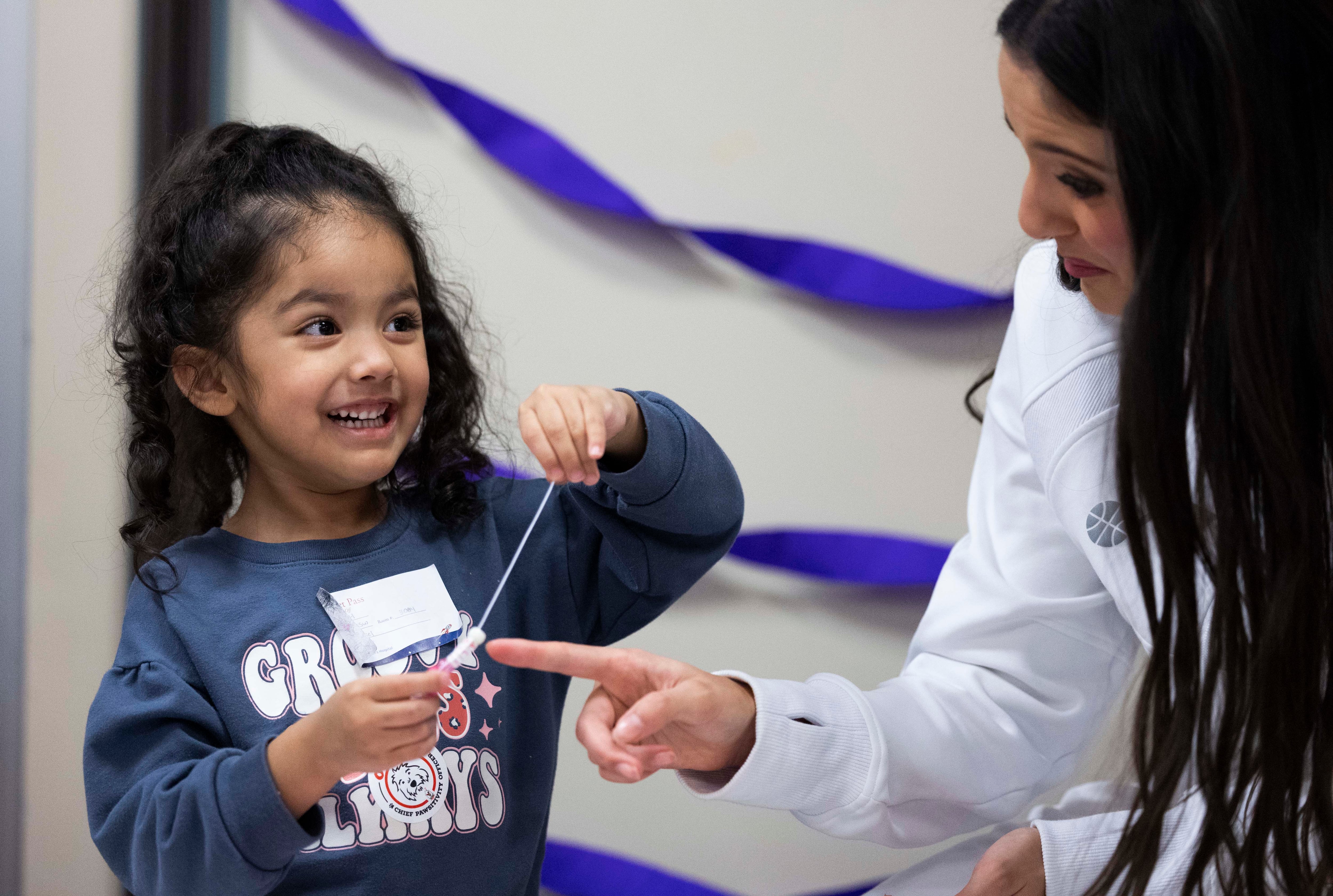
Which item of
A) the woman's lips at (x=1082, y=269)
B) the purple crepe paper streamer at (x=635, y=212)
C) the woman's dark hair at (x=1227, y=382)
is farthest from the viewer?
the purple crepe paper streamer at (x=635, y=212)

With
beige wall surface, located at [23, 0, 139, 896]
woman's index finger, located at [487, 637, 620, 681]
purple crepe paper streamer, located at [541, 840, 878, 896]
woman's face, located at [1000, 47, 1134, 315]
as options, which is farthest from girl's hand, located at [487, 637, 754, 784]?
beige wall surface, located at [23, 0, 139, 896]

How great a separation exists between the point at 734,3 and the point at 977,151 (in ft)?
1.04

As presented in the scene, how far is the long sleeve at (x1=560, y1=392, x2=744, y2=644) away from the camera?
2.50 ft

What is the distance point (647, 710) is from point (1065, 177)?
1.40 feet

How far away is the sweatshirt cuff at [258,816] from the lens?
2.01ft

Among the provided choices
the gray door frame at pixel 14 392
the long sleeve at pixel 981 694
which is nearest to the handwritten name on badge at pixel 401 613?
the long sleeve at pixel 981 694

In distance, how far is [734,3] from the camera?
3.79 ft

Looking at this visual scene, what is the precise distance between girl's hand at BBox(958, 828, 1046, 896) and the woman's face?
1.27 ft

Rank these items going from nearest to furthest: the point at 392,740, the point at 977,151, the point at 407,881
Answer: the point at 392,740
the point at 407,881
the point at 977,151

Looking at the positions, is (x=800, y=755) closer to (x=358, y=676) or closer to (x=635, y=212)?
(x=358, y=676)

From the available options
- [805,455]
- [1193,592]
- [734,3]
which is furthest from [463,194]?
[1193,592]

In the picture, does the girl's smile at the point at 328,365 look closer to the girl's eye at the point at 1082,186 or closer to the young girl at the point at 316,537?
the young girl at the point at 316,537

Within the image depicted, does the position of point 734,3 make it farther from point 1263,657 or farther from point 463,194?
point 1263,657

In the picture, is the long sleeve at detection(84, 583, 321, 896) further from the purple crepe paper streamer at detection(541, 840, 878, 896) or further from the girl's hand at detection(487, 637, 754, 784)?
the purple crepe paper streamer at detection(541, 840, 878, 896)
